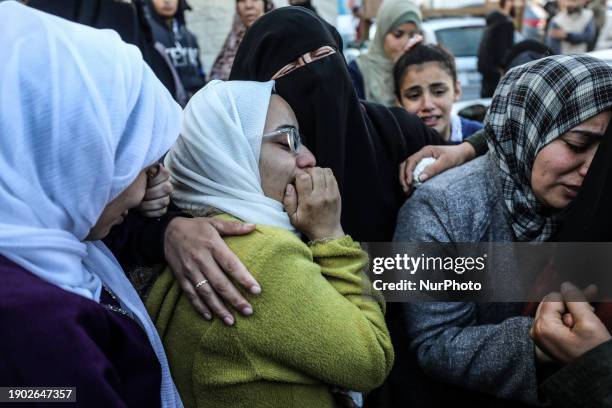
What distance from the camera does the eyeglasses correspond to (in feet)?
5.25

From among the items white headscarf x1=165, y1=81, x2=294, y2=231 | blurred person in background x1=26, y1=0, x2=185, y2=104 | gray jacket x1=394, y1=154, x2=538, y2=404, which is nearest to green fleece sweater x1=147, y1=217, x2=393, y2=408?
white headscarf x1=165, y1=81, x2=294, y2=231

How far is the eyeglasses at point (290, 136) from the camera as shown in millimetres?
1602

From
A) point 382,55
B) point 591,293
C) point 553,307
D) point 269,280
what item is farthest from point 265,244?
point 382,55

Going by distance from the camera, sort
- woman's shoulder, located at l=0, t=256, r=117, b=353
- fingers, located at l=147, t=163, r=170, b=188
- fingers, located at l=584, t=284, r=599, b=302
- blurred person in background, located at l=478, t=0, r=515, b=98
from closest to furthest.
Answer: woman's shoulder, located at l=0, t=256, r=117, b=353 < fingers, located at l=147, t=163, r=170, b=188 < fingers, located at l=584, t=284, r=599, b=302 < blurred person in background, located at l=478, t=0, r=515, b=98

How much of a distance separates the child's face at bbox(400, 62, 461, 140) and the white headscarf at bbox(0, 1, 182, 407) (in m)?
2.09

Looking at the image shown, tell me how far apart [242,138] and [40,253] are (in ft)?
1.88

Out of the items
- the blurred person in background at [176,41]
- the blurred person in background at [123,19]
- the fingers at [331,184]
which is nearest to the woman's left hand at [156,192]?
the fingers at [331,184]

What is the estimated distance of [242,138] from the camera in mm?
1510

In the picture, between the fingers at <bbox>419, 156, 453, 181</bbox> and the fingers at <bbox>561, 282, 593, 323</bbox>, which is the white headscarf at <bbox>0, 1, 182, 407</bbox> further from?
the fingers at <bbox>561, 282, 593, 323</bbox>

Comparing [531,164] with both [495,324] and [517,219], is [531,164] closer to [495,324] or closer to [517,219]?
[517,219]

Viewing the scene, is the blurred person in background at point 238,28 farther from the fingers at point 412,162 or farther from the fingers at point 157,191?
the fingers at point 157,191

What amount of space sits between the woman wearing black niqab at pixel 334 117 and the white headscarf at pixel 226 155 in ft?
→ 0.67

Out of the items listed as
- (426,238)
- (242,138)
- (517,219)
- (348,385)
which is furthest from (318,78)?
(348,385)

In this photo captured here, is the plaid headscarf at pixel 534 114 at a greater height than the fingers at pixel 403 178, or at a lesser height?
greater
